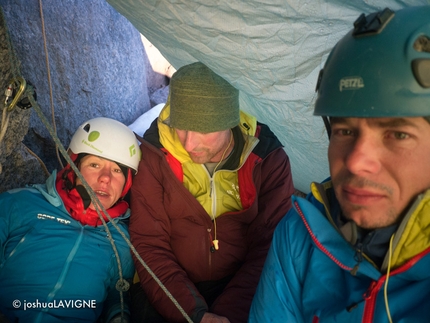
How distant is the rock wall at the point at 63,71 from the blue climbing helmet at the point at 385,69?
1.60 meters

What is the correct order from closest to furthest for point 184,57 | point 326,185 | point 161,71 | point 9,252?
1. point 326,185
2. point 9,252
3. point 184,57
4. point 161,71

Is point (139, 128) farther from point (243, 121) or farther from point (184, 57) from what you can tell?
point (243, 121)

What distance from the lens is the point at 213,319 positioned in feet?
6.39

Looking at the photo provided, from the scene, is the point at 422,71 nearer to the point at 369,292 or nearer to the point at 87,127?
the point at 369,292

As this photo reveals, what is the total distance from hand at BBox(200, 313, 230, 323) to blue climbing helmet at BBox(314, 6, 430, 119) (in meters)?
1.22

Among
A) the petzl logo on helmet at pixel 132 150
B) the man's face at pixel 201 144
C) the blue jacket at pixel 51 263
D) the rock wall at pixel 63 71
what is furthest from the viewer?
the rock wall at pixel 63 71

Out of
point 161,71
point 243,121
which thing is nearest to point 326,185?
point 243,121

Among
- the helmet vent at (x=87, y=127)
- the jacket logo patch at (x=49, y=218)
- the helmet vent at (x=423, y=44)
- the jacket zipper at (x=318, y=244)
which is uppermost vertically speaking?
the helmet vent at (x=423, y=44)

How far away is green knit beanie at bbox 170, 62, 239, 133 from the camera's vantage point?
2.16 m

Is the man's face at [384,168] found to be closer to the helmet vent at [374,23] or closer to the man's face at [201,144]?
the helmet vent at [374,23]

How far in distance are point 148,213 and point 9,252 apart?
0.78 m

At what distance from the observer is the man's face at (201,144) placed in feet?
7.15

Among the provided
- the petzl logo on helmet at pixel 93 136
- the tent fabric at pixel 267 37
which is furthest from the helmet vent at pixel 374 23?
the petzl logo on helmet at pixel 93 136

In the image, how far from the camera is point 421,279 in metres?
1.14
